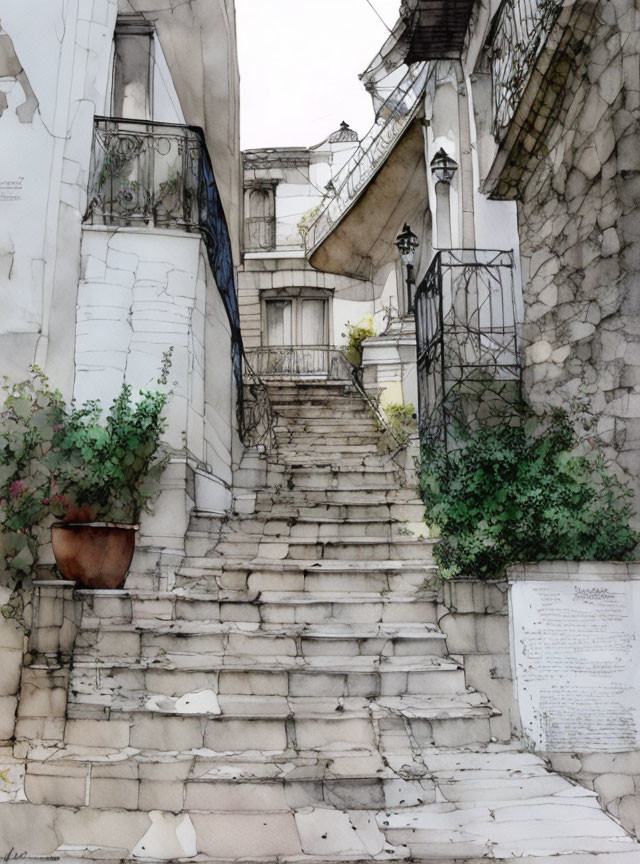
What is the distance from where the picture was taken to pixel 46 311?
773 centimetres

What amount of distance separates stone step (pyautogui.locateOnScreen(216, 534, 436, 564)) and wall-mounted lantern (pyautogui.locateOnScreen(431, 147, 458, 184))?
476 cm

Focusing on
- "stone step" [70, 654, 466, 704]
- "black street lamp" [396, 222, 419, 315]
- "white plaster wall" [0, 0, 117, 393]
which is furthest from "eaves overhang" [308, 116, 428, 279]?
"stone step" [70, 654, 466, 704]

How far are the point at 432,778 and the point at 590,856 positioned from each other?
0.91m

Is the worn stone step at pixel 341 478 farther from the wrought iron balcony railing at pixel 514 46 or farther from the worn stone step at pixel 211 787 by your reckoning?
the worn stone step at pixel 211 787

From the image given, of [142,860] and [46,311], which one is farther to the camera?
[46,311]

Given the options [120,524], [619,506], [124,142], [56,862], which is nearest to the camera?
[56,862]

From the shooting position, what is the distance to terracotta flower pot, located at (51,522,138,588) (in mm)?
6559

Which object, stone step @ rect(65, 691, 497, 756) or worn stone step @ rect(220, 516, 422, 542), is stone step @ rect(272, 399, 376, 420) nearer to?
worn stone step @ rect(220, 516, 422, 542)

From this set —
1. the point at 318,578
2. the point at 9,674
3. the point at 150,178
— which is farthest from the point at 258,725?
the point at 150,178

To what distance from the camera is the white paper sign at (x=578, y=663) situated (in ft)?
17.1

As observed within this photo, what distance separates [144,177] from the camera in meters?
8.70

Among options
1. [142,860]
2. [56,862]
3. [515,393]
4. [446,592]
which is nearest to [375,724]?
[446,592]

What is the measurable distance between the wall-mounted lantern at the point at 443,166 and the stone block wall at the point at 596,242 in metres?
2.71

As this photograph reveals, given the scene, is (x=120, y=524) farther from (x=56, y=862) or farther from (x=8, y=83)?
(x=8, y=83)
